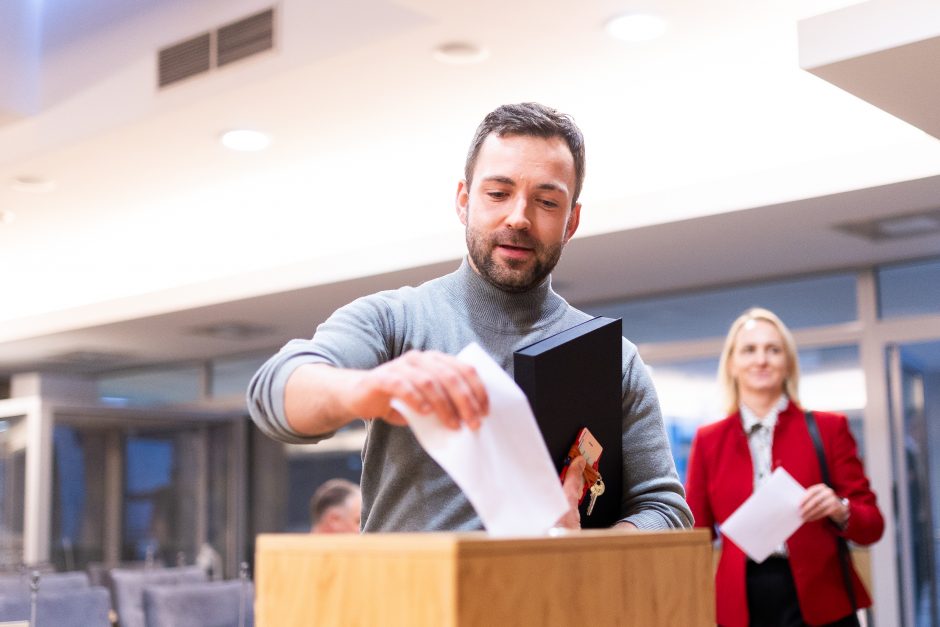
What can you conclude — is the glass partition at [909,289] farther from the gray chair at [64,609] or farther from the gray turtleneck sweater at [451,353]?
the gray turtleneck sweater at [451,353]

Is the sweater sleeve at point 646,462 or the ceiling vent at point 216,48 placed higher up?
the ceiling vent at point 216,48

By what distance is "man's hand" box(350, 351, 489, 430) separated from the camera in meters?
1.01

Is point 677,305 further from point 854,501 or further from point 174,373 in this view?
point 174,373

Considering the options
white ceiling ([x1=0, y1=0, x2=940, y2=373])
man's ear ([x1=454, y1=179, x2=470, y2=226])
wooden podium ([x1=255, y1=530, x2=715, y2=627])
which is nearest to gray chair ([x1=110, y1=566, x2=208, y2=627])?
white ceiling ([x1=0, y1=0, x2=940, y2=373])

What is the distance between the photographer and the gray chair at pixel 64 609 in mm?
4422

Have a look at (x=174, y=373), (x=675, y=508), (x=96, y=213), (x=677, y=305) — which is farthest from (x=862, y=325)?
(x=174, y=373)

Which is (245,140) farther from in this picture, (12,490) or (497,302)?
(12,490)

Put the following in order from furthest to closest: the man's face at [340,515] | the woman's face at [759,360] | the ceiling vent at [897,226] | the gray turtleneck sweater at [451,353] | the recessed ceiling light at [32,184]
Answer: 1. the recessed ceiling light at [32,184]
2. the ceiling vent at [897,226]
3. the man's face at [340,515]
4. the woman's face at [759,360]
5. the gray turtleneck sweater at [451,353]

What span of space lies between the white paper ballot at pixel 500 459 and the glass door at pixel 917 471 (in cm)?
543

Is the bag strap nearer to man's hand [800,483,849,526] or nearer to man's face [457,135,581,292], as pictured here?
man's hand [800,483,849,526]

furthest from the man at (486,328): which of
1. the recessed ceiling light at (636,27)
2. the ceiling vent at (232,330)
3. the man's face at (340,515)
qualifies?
the ceiling vent at (232,330)

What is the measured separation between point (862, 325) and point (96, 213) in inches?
164

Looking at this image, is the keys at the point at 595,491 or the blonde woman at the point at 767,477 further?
the blonde woman at the point at 767,477

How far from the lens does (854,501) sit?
3643 millimetres
